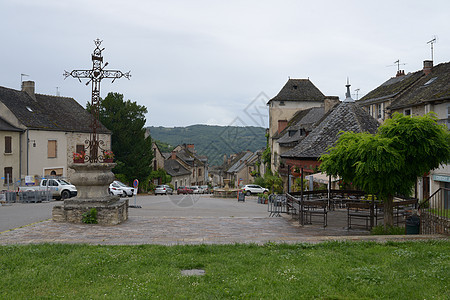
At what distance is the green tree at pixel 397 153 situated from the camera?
908 centimetres

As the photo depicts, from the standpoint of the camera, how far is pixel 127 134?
42656 millimetres

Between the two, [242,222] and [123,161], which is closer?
[242,222]

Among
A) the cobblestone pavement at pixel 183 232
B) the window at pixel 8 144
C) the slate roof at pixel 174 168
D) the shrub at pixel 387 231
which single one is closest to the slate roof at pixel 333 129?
the cobblestone pavement at pixel 183 232

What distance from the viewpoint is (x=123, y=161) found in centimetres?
4203

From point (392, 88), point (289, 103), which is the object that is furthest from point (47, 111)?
point (392, 88)

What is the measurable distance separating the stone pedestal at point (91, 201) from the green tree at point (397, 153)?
703 centimetres

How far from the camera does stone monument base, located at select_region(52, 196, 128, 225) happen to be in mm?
11578

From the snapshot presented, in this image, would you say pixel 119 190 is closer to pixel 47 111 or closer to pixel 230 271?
pixel 47 111

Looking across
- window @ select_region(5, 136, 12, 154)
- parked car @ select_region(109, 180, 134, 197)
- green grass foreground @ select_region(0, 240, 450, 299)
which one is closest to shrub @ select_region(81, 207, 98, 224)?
green grass foreground @ select_region(0, 240, 450, 299)

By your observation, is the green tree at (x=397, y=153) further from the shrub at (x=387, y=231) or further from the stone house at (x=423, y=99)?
the stone house at (x=423, y=99)

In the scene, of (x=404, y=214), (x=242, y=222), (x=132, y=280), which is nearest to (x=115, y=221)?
(x=242, y=222)

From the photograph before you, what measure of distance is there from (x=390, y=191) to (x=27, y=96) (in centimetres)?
3487

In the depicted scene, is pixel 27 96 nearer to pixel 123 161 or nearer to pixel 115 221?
pixel 123 161

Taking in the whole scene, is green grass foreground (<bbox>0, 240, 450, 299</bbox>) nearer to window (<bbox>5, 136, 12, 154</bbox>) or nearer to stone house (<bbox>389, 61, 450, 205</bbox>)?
stone house (<bbox>389, 61, 450, 205</bbox>)
